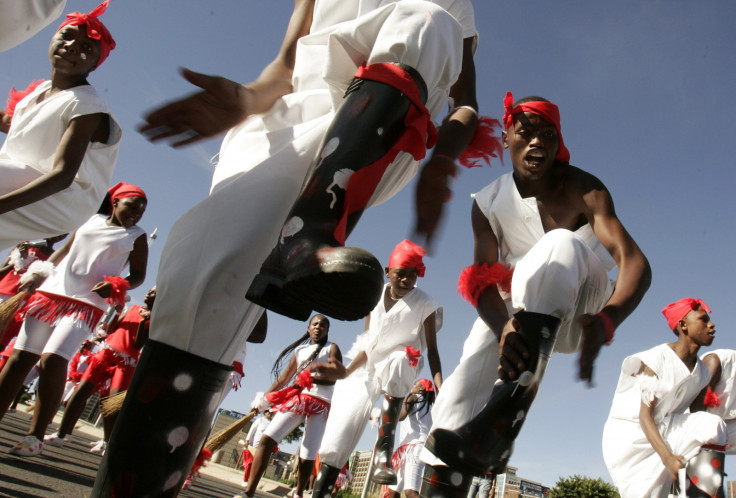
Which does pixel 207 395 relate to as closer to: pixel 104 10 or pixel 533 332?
pixel 533 332

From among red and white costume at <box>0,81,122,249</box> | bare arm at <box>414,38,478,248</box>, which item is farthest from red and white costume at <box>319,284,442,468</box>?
bare arm at <box>414,38,478,248</box>

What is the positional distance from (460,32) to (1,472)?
2861 mm

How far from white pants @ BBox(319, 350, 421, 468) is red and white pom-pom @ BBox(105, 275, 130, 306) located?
2.11 metres

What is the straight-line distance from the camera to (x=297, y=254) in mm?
1021

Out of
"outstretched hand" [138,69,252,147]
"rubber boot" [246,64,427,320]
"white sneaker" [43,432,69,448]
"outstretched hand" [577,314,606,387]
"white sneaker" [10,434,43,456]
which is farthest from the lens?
"white sneaker" [43,432,69,448]

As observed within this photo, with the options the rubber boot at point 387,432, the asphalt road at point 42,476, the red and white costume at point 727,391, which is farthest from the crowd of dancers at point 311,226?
the rubber boot at point 387,432

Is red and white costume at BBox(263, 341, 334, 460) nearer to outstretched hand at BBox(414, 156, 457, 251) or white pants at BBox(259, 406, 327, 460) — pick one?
white pants at BBox(259, 406, 327, 460)

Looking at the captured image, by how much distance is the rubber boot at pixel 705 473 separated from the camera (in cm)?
459

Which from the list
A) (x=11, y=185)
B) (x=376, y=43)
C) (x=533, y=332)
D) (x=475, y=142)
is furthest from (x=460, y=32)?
(x=11, y=185)

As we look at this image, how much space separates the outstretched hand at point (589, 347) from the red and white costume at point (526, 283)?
0.20 metres

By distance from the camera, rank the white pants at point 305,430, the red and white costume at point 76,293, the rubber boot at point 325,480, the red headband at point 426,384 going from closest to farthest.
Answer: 1. the red and white costume at point 76,293
2. the rubber boot at point 325,480
3. the white pants at point 305,430
4. the red headband at point 426,384

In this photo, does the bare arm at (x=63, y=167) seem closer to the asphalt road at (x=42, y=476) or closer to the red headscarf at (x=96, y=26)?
the red headscarf at (x=96, y=26)

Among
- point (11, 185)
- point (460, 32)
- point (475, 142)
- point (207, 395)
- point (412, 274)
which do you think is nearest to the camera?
point (207, 395)

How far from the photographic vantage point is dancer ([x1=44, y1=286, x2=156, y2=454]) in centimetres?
467
